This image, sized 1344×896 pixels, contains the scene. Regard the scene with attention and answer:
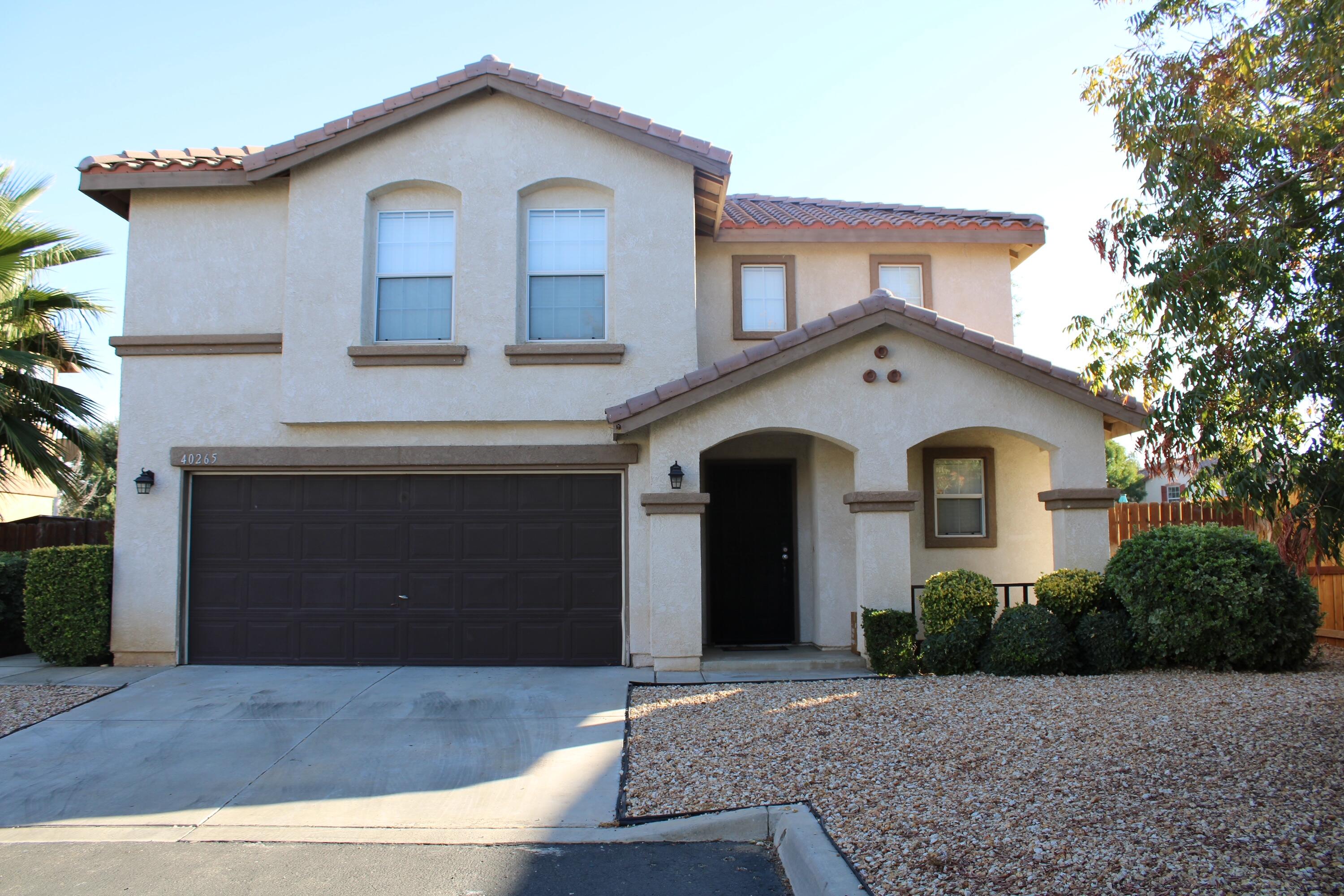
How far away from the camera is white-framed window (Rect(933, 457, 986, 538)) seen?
496 inches

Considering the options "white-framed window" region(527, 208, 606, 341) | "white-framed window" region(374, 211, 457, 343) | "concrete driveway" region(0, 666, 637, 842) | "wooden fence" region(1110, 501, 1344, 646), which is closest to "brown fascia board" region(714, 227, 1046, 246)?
"white-framed window" region(527, 208, 606, 341)

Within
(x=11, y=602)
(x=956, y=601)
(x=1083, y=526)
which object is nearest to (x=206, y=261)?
(x=11, y=602)

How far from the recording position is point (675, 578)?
10.7 m

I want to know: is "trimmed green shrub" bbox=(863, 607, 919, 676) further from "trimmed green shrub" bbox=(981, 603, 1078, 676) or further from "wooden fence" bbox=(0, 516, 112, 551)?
"wooden fence" bbox=(0, 516, 112, 551)

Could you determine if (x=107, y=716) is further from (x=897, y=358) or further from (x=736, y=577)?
(x=897, y=358)

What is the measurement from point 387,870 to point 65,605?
8.07 m

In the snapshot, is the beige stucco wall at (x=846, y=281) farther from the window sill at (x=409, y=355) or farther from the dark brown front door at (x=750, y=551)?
the window sill at (x=409, y=355)

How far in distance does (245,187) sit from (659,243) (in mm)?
5362

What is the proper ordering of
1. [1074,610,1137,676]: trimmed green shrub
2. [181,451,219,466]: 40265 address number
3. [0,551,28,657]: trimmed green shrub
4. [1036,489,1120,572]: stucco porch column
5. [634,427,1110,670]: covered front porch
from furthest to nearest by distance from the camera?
[0,551,28,657]: trimmed green shrub, [634,427,1110,670]: covered front porch, [181,451,219,466]: 40265 address number, [1036,489,1120,572]: stucco porch column, [1074,610,1137,676]: trimmed green shrub

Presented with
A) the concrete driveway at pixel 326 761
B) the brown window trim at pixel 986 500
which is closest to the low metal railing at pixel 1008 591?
the brown window trim at pixel 986 500

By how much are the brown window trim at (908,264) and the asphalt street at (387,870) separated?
9.27 meters

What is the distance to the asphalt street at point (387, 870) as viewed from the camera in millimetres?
5152

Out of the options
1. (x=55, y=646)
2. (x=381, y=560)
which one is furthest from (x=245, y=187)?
(x=55, y=646)

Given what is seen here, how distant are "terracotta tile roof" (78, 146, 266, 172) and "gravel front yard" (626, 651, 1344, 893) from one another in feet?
27.5
